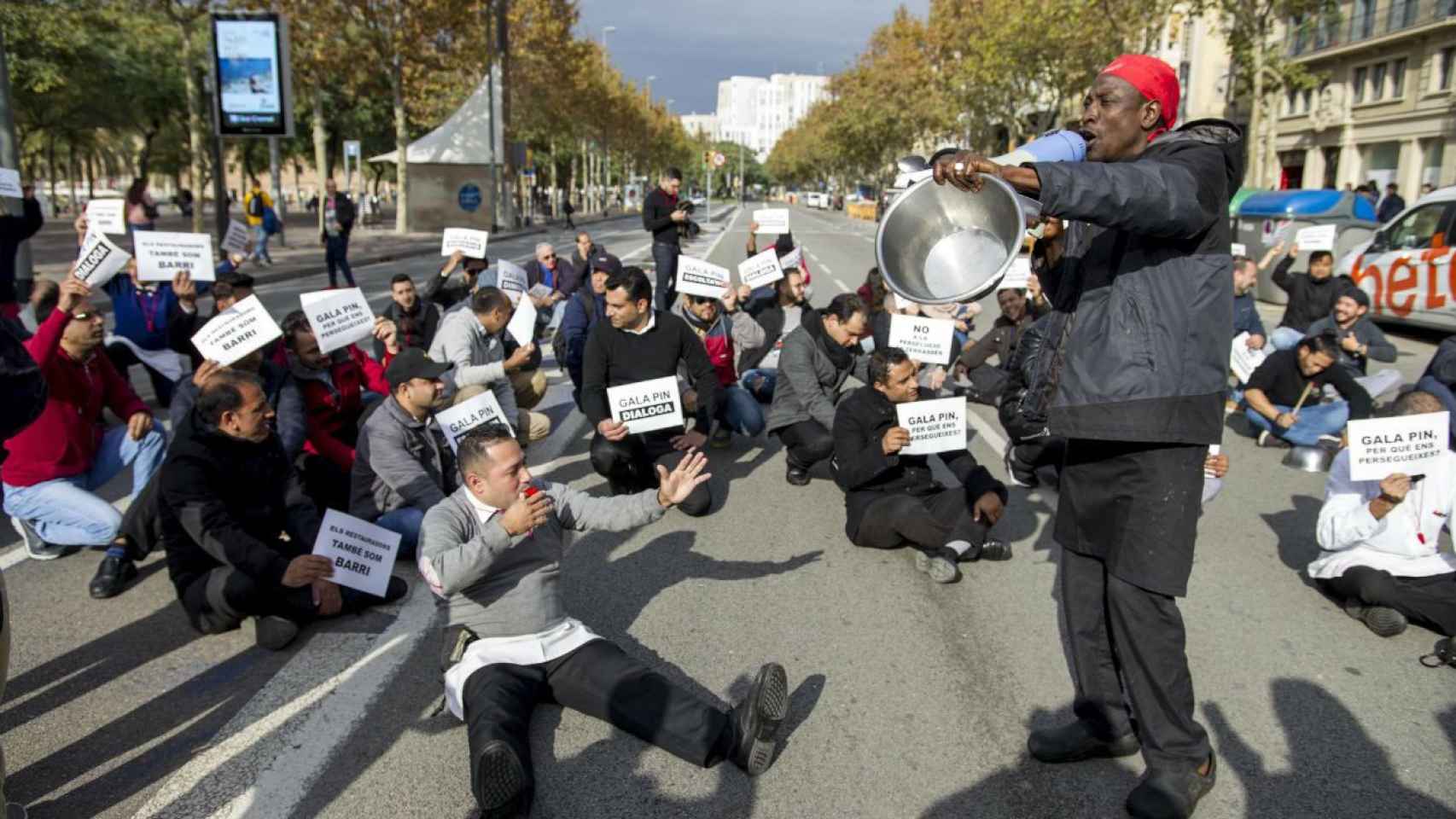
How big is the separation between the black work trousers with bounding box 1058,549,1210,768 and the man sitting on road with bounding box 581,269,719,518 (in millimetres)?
3140

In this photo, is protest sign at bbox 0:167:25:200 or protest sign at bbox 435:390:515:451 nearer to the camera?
protest sign at bbox 435:390:515:451

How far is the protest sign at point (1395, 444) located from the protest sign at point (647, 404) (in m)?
3.48

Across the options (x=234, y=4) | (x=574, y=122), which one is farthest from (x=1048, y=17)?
(x=574, y=122)

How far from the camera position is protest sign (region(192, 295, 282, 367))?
5133mm

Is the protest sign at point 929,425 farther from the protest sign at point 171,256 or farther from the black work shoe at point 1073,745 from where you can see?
the protest sign at point 171,256

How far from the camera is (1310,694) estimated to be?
12.2 feet

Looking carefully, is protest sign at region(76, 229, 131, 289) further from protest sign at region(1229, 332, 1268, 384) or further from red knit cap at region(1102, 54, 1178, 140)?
protest sign at region(1229, 332, 1268, 384)

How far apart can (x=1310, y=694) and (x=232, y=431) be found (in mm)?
4383

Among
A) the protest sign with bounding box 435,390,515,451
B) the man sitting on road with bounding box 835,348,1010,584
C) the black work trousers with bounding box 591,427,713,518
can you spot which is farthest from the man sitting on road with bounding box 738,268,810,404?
the protest sign with bounding box 435,390,515,451

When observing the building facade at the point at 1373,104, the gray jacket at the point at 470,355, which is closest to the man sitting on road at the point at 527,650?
the gray jacket at the point at 470,355

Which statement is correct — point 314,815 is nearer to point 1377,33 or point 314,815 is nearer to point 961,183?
point 961,183

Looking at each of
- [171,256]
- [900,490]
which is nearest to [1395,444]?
[900,490]

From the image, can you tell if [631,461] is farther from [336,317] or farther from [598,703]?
[598,703]

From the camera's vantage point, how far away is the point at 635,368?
6383 millimetres
